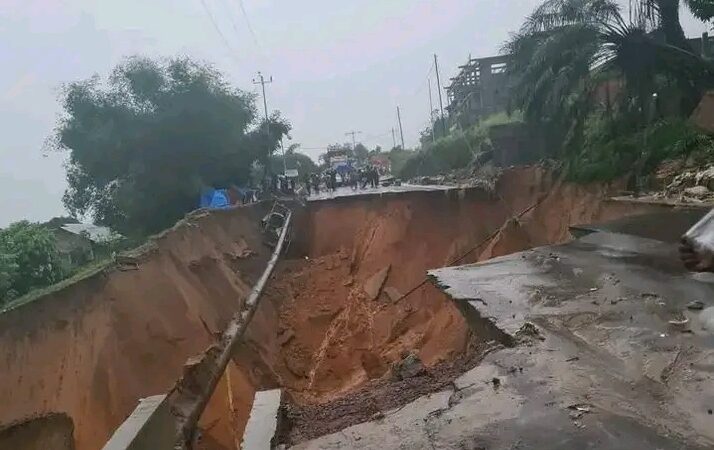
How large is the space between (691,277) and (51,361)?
296 inches

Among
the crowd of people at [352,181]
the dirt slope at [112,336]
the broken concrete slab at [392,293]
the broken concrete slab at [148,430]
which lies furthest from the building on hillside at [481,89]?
the broken concrete slab at [148,430]

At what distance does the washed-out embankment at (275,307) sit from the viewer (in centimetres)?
808

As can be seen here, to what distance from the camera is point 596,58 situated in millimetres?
15930

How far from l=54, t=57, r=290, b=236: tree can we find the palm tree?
44.6ft

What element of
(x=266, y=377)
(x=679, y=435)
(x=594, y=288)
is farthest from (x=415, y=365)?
(x=266, y=377)

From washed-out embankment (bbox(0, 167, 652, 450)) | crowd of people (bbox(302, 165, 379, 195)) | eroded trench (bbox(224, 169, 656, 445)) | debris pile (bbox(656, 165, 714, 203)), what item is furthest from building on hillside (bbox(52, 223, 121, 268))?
debris pile (bbox(656, 165, 714, 203))

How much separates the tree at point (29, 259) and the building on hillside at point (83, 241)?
4.21 m

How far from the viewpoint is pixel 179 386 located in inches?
276

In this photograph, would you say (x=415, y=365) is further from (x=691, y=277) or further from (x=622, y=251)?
(x=622, y=251)

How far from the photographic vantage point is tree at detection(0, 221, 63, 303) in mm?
12227

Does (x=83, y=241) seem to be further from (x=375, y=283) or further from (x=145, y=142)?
(x=375, y=283)

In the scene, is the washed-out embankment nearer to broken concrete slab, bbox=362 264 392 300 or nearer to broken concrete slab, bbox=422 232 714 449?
broken concrete slab, bbox=362 264 392 300

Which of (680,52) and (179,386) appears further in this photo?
(680,52)

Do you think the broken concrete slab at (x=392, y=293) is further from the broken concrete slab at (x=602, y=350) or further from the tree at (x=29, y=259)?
the broken concrete slab at (x=602, y=350)
